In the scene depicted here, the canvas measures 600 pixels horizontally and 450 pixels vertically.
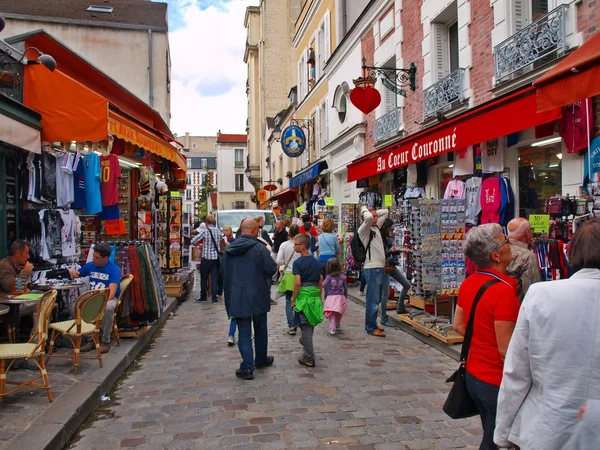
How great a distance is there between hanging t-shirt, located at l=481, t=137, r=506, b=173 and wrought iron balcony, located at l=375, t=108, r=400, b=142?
407 cm

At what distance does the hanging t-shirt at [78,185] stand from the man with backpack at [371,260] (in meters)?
4.23

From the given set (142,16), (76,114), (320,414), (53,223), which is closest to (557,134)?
(320,414)

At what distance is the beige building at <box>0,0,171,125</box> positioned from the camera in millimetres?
18828

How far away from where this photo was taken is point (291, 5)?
35250 mm

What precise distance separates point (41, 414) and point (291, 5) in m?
35.2

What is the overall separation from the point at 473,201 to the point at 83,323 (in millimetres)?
5972

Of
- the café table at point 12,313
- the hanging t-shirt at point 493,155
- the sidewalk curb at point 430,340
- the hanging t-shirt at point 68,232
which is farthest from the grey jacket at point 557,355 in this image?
the hanging t-shirt at point 68,232

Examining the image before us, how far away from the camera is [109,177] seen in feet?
25.7

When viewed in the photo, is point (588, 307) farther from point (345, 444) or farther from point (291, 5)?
point (291, 5)

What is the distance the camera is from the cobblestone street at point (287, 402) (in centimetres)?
415

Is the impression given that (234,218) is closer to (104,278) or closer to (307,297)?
(104,278)

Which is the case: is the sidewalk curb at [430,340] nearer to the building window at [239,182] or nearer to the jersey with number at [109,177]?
the jersey with number at [109,177]

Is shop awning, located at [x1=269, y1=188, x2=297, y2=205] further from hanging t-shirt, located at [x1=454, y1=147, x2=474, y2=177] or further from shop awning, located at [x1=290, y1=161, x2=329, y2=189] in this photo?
hanging t-shirt, located at [x1=454, y1=147, x2=474, y2=177]

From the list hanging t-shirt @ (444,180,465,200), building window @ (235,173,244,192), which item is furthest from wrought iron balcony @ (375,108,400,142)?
building window @ (235,173,244,192)
